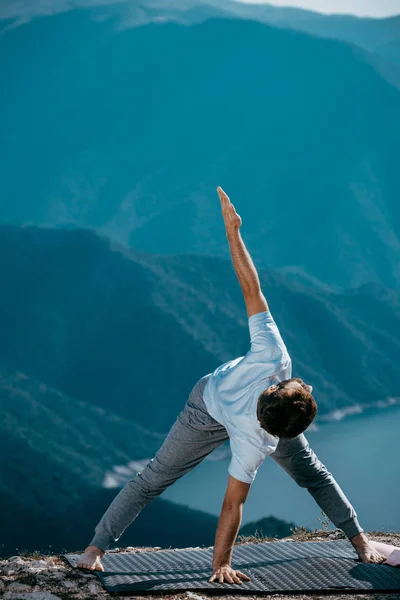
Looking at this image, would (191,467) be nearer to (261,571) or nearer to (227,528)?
(227,528)

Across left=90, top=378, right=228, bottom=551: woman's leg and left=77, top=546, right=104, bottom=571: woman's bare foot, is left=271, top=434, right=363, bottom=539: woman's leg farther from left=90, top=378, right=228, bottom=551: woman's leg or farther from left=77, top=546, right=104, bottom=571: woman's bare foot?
Answer: left=77, top=546, right=104, bottom=571: woman's bare foot

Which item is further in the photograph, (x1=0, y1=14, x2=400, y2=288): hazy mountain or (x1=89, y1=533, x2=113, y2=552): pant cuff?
(x1=0, y1=14, x2=400, y2=288): hazy mountain

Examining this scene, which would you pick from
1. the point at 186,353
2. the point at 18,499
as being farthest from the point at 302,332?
the point at 18,499

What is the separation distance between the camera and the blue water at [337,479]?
11.8m

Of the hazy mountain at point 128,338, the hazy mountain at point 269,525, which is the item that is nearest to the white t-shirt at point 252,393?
the hazy mountain at point 269,525

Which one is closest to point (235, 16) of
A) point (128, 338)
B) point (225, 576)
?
point (128, 338)

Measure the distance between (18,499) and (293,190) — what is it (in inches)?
326

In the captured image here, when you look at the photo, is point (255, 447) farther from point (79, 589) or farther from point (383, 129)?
point (383, 129)

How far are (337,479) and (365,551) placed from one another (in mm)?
11008

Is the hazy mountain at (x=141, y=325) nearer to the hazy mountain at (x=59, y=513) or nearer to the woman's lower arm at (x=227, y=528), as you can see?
the hazy mountain at (x=59, y=513)

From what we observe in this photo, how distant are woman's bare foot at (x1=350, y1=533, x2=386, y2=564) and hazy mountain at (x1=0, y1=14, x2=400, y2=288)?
1317 cm

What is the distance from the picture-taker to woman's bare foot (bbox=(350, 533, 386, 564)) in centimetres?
238

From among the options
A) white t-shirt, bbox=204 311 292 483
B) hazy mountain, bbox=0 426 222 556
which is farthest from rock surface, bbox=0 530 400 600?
hazy mountain, bbox=0 426 222 556

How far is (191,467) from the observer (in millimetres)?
2271
